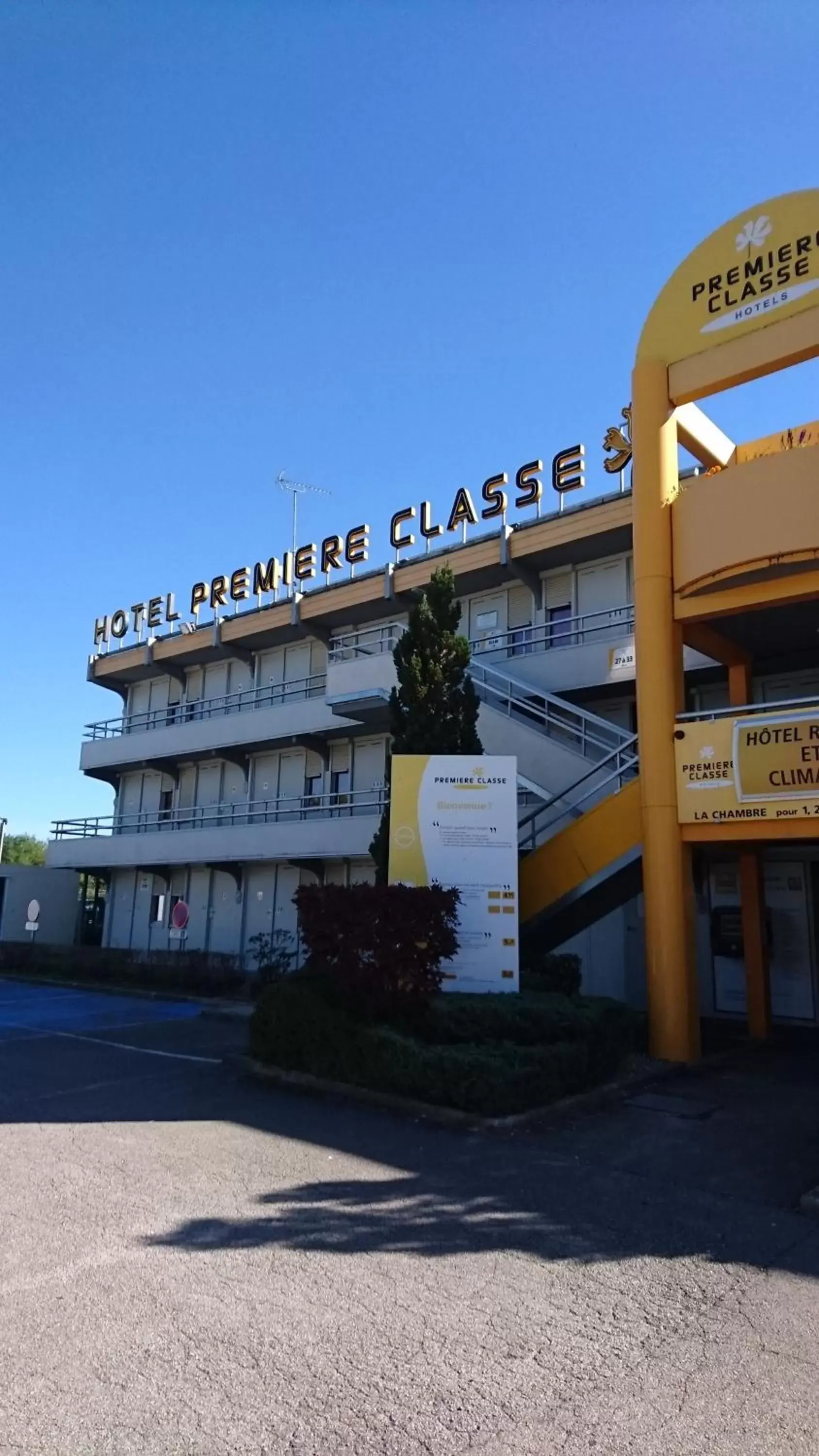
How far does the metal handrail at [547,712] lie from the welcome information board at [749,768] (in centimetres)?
290

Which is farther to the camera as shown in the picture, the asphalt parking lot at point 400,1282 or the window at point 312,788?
the window at point 312,788

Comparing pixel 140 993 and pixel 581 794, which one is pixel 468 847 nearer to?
pixel 581 794

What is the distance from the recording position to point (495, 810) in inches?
509

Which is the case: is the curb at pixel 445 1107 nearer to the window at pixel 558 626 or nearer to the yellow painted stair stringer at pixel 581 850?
the yellow painted stair stringer at pixel 581 850

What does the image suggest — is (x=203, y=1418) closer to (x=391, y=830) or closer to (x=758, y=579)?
(x=391, y=830)

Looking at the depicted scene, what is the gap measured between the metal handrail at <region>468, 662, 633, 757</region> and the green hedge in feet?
19.7

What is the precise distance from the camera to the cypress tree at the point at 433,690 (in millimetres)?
14906

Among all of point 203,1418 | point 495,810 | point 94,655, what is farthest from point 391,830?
point 94,655

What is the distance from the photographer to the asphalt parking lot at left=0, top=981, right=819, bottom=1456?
4.10m

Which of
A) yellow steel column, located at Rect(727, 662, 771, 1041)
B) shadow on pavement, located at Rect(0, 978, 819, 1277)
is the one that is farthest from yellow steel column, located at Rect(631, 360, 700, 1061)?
yellow steel column, located at Rect(727, 662, 771, 1041)

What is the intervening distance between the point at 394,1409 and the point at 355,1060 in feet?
21.4

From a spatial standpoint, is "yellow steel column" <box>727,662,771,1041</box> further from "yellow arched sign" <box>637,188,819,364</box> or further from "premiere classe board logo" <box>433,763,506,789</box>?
"yellow arched sign" <box>637,188,819,364</box>

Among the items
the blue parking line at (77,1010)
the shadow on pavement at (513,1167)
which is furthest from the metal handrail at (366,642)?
the shadow on pavement at (513,1167)

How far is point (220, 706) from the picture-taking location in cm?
3148
